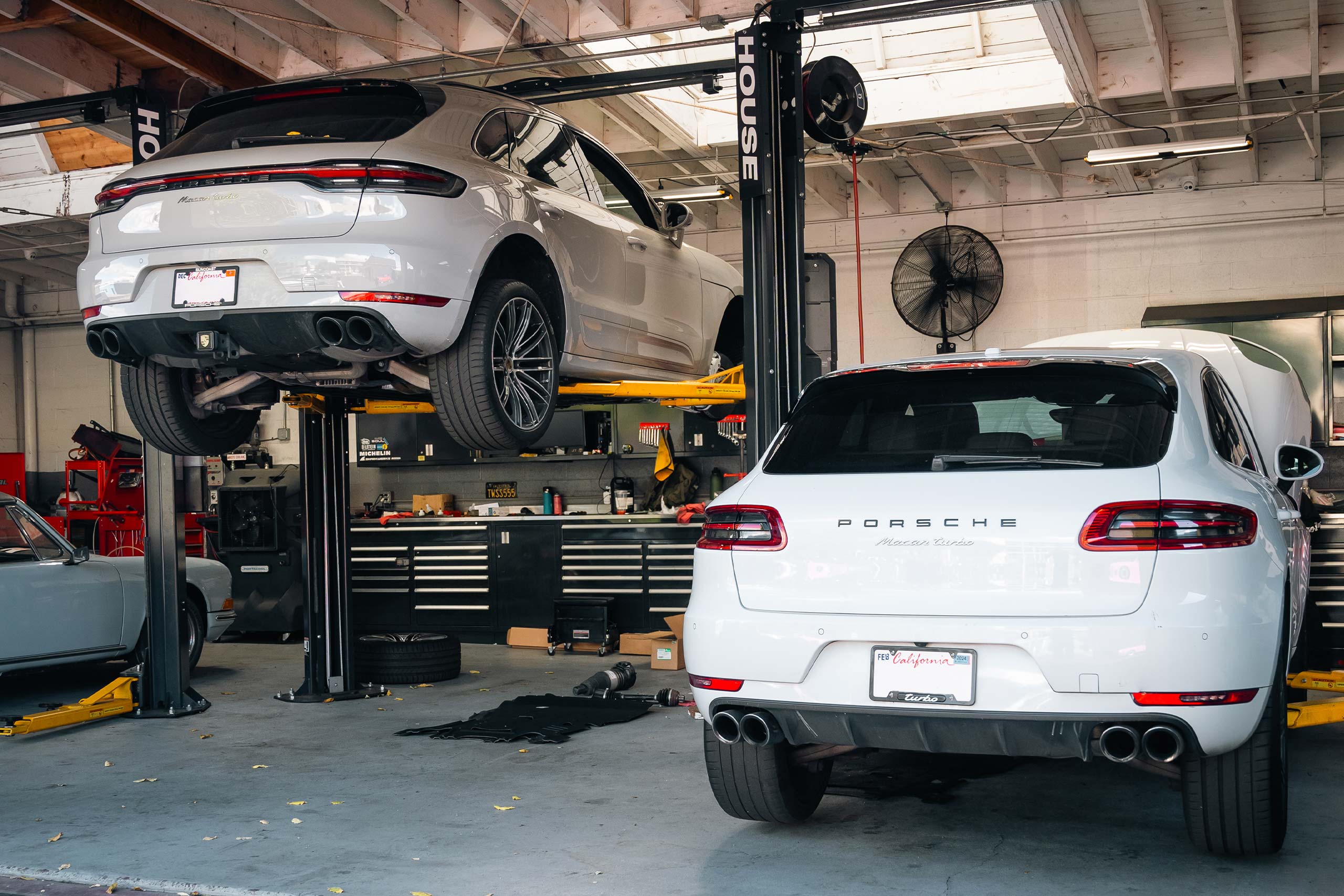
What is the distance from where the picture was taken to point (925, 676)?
2789 mm

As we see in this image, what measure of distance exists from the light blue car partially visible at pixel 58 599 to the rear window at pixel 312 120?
2.91 metres

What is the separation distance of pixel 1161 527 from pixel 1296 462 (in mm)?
1314

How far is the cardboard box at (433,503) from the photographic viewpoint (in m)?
10.7

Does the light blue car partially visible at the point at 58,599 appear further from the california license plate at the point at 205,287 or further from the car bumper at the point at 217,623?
the california license plate at the point at 205,287

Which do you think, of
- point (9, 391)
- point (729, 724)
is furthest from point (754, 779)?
point (9, 391)

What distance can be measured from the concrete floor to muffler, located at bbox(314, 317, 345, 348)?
1.60 meters

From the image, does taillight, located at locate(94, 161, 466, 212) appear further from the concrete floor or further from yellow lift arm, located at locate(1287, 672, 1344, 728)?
yellow lift arm, located at locate(1287, 672, 1344, 728)

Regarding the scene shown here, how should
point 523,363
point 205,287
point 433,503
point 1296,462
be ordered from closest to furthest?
1. point 1296,462
2. point 205,287
3. point 523,363
4. point 433,503

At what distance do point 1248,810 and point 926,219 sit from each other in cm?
905

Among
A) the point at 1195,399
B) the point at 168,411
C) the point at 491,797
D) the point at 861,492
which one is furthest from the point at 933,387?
the point at 168,411

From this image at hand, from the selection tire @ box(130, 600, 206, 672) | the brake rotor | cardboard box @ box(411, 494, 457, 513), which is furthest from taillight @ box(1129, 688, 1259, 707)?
cardboard box @ box(411, 494, 457, 513)

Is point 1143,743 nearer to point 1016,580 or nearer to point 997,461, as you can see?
point 1016,580

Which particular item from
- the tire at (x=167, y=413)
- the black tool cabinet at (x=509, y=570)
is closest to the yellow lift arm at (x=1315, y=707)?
the tire at (x=167, y=413)

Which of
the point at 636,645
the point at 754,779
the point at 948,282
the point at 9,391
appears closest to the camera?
the point at 754,779
